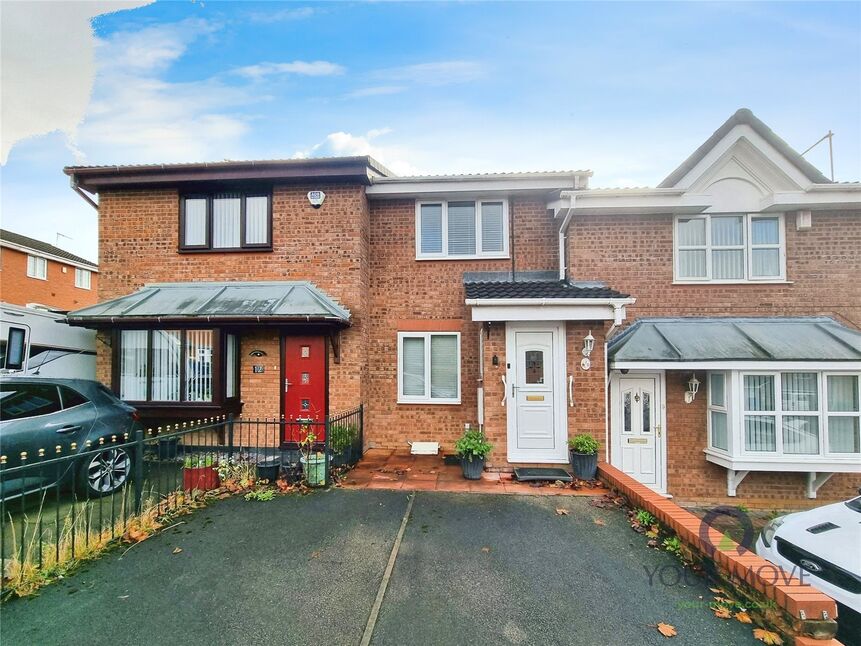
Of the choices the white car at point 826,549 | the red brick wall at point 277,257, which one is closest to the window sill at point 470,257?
the red brick wall at point 277,257

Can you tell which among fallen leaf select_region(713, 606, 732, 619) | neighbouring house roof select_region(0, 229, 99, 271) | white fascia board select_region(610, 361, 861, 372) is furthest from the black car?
neighbouring house roof select_region(0, 229, 99, 271)

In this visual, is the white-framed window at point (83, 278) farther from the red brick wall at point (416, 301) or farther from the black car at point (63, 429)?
the red brick wall at point (416, 301)

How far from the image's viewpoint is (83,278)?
79.6 ft

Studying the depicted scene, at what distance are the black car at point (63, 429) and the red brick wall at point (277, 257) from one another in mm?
2515

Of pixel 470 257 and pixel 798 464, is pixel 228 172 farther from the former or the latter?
pixel 798 464

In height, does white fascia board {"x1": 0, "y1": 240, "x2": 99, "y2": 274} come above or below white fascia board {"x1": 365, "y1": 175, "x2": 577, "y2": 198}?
above

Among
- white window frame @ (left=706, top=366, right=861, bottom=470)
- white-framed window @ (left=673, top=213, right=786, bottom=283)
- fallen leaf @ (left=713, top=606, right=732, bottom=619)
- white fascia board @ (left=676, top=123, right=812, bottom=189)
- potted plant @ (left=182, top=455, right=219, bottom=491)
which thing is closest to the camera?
fallen leaf @ (left=713, top=606, right=732, bottom=619)

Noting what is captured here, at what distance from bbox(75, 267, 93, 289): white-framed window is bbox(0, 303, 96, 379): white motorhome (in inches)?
847

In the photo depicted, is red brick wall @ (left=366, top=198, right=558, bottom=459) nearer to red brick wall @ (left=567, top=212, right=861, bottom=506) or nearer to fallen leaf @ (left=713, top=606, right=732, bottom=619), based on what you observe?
red brick wall @ (left=567, top=212, right=861, bottom=506)

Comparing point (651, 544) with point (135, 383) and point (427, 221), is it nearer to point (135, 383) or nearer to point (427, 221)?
point (427, 221)

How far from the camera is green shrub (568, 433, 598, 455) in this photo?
638 centimetres

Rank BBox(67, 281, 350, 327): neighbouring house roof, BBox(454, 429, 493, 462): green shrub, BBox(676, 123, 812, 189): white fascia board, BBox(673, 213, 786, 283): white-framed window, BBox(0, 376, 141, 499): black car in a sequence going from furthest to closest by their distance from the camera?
BBox(673, 213, 786, 283): white-framed window < BBox(676, 123, 812, 189): white fascia board < BBox(67, 281, 350, 327): neighbouring house roof < BBox(454, 429, 493, 462): green shrub < BBox(0, 376, 141, 499): black car

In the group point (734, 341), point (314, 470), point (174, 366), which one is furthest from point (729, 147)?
point (174, 366)

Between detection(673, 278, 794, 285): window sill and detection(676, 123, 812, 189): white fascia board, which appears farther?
detection(673, 278, 794, 285): window sill
